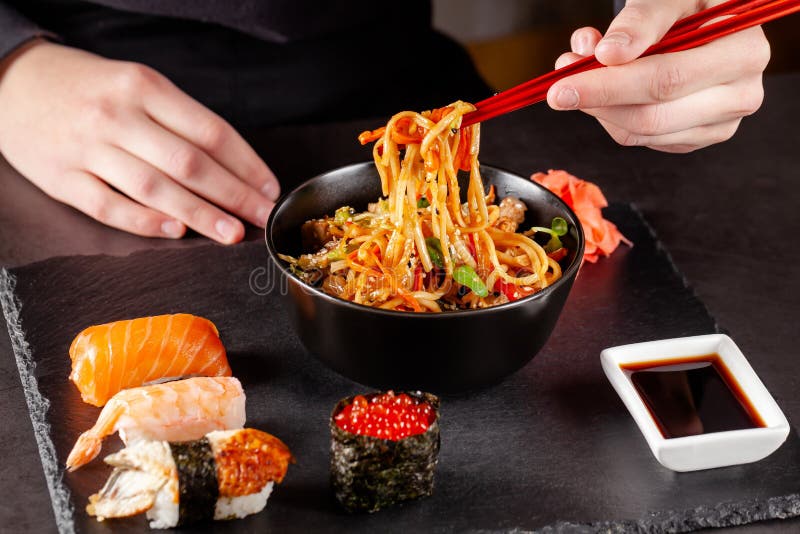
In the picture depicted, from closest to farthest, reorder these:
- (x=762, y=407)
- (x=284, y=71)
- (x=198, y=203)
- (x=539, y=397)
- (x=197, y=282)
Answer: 1. (x=762, y=407)
2. (x=539, y=397)
3. (x=197, y=282)
4. (x=198, y=203)
5. (x=284, y=71)

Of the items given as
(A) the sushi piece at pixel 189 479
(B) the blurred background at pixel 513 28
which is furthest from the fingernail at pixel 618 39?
(B) the blurred background at pixel 513 28

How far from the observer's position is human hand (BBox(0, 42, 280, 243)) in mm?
2684

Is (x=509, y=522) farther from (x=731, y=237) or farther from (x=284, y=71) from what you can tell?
(x=284, y=71)

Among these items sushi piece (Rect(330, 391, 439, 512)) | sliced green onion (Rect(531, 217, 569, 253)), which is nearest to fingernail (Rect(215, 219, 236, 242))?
sliced green onion (Rect(531, 217, 569, 253))

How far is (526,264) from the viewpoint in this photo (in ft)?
7.19

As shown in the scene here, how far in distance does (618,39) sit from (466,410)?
846 mm

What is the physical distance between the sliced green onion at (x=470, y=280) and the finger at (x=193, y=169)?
33.8 inches

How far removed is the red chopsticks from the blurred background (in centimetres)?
386

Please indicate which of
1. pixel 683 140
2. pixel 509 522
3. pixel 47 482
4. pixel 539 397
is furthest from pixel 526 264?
pixel 47 482

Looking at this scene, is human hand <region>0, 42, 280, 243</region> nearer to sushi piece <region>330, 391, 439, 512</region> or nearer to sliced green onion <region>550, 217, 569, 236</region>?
sliced green onion <region>550, 217, 569, 236</region>

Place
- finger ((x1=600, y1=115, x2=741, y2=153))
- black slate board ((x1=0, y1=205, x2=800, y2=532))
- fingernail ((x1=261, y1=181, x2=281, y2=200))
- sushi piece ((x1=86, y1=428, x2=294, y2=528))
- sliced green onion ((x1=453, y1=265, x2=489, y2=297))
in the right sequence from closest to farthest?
1. sushi piece ((x1=86, y1=428, x2=294, y2=528))
2. black slate board ((x1=0, y1=205, x2=800, y2=532))
3. sliced green onion ((x1=453, y1=265, x2=489, y2=297))
4. finger ((x1=600, y1=115, x2=741, y2=153))
5. fingernail ((x1=261, y1=181, x2=281, y2=200))

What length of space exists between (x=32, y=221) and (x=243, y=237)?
1.99ft

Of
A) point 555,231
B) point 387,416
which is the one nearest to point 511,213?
point 555,231

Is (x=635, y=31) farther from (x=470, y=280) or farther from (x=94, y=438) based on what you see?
(x=94, y=438)
